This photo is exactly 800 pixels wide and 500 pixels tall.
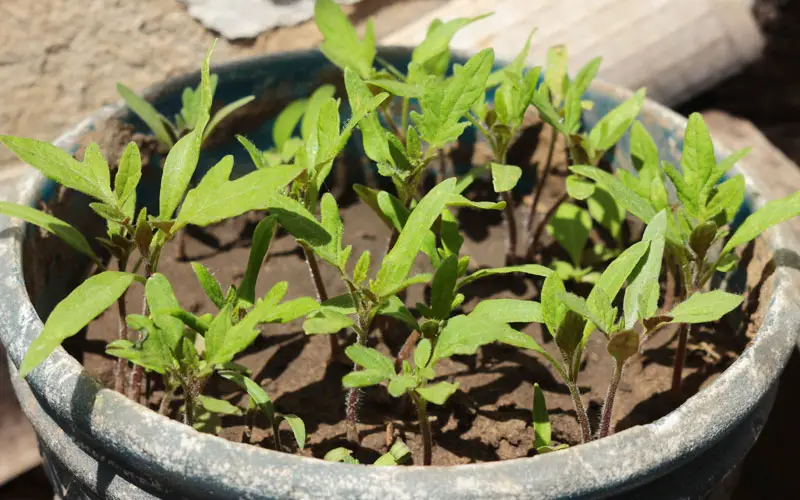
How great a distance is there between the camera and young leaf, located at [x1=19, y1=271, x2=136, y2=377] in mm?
718

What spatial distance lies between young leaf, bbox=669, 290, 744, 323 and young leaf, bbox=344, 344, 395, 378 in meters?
0.27

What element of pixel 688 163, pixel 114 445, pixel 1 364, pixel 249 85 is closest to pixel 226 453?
pixel 114 445

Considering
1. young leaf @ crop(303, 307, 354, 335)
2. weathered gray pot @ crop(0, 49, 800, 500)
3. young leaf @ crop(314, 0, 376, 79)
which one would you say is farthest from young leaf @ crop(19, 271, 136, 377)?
young leaf @ crop(314, 0, 376, 79)

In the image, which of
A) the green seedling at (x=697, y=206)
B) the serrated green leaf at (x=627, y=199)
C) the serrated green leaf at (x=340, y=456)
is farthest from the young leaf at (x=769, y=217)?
the serrated green leaf at (x=340, y=456)

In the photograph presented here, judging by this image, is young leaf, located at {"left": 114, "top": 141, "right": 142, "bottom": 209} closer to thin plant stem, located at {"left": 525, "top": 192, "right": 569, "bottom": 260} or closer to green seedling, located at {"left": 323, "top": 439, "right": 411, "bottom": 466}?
green seedling, located at {"left": 323, "top": 439, "right": 411, "bottom": 466}

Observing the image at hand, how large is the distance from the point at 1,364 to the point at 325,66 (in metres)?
0.79

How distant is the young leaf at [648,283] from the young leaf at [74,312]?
0.48 meters

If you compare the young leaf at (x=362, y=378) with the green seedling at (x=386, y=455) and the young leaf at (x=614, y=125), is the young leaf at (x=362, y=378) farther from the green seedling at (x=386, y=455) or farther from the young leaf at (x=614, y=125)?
the young leaf at (x=614, y=125)

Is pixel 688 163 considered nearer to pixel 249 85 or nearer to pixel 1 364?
pixel 249 85

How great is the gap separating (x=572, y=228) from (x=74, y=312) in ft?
2.37

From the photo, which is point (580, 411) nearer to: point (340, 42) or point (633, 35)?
point (340, 42)

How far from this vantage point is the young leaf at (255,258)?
91 centimetres

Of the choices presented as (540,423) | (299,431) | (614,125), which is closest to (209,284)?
(299,431)

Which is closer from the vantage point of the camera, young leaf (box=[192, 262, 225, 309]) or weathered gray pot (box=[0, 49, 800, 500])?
weathered gray pot (box=[0, 49, 800, 500])
